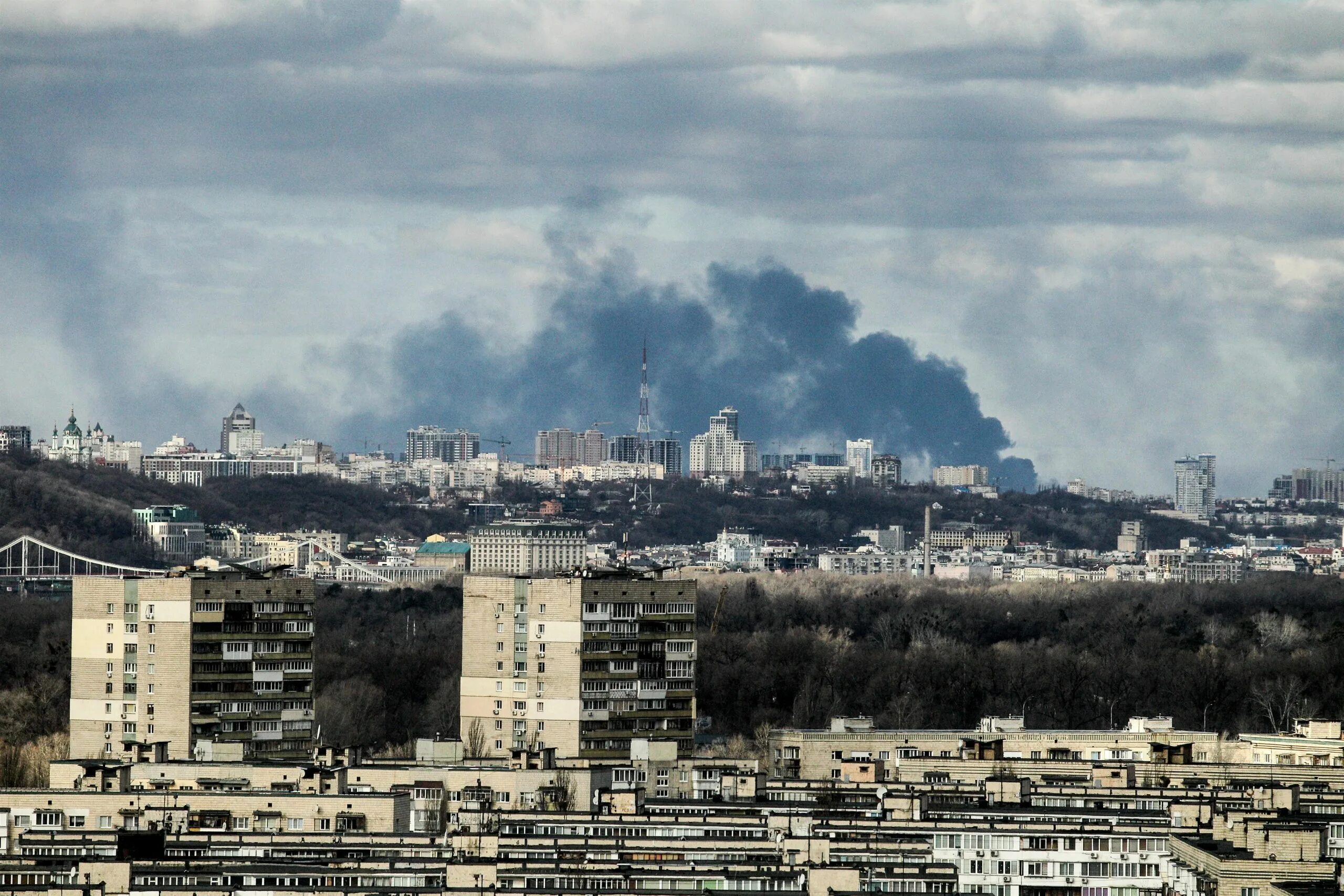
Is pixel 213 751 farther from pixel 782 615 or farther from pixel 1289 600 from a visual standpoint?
pixel 1289 600

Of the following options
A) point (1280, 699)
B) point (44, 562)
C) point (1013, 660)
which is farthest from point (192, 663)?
point (44, 562)

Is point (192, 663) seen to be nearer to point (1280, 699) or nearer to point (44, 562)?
point (1280, 699)

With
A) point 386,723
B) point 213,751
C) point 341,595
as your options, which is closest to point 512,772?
point 213,751

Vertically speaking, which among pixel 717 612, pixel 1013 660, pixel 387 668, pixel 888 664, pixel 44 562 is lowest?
pixel 387 668

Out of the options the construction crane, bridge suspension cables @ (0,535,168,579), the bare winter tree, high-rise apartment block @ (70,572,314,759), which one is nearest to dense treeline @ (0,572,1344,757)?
the bare winter tree

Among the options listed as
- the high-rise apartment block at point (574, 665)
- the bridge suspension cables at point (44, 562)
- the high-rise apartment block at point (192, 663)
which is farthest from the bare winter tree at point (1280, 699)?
the bridge suspension cables at point (44, 562)
